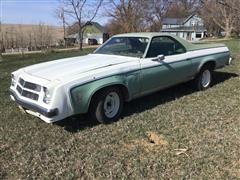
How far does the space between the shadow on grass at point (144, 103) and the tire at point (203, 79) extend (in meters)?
0.17

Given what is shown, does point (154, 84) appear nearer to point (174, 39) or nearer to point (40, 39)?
point (174, 39)

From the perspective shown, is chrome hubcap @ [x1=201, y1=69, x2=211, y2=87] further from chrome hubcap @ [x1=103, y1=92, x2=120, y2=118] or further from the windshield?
chrome hubcap @ [x1=103, y1=92, x2=120, y2=118]

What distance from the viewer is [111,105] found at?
17.9 feet

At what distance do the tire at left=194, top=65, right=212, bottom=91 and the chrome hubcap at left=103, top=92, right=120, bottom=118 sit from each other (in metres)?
2.51

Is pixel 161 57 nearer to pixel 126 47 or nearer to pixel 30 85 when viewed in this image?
pixel 126 47

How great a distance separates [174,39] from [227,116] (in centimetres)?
202

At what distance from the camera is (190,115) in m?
5.66

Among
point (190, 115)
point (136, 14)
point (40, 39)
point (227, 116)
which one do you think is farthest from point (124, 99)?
point (40, 39)

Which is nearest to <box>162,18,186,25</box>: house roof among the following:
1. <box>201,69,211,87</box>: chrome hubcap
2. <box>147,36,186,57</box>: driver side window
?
<box>201,69,211,87</box>: chrome hubcap

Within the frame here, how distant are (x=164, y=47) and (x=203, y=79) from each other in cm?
154

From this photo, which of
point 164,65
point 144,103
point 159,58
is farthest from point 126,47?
point 144,103

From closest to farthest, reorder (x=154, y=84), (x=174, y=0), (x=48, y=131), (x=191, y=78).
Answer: (x=48, y=131) → (x=154, y=84) → (x=191, y=78) → (x=174, y=0)

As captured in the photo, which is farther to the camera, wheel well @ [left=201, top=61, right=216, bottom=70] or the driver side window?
wheel well @ [left=201, top=61, right=216, bottom=70]

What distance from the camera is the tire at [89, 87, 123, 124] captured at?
515cm
